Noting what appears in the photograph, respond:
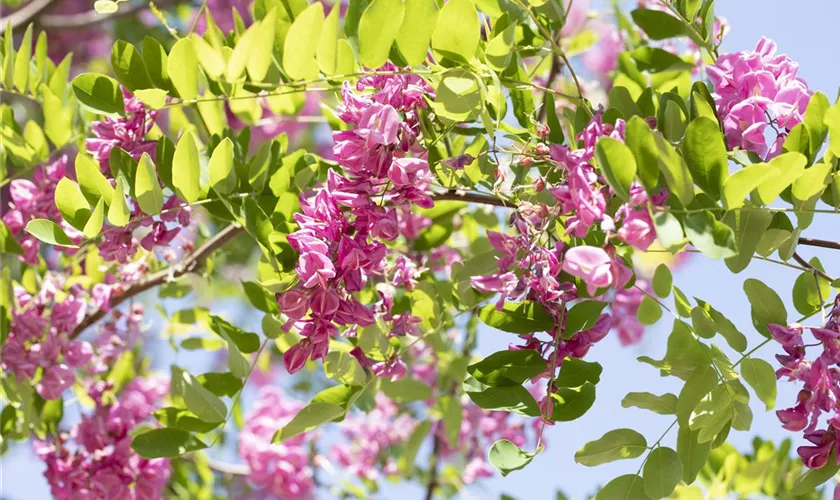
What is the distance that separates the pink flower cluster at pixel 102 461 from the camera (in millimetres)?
1354

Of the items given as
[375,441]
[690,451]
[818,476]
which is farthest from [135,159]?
[375,441]

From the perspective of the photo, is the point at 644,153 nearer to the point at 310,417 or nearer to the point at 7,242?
the point at 310,417

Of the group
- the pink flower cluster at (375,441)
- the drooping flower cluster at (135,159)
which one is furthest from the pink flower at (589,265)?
the pink flower cluster at (375,441)

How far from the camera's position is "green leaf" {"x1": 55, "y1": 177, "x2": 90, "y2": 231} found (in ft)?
3.03

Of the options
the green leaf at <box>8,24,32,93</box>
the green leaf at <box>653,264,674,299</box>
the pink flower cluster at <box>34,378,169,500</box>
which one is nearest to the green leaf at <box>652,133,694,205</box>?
the green leaf at <box>653,264,674,299</box>

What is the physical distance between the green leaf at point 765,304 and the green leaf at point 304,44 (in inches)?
18.6

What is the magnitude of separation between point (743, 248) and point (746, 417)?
18cm

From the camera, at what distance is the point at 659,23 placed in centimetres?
112

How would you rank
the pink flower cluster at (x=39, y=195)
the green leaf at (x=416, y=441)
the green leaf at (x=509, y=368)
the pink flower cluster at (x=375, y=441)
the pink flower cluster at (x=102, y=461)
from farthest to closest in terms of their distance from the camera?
the pink flower cluster at (x=375, y=441) → the green leaf at (x=416, y=441) → the pink flower cluster at (x=102, y=461) → the pink flower cluster at (x=39, y=195) → the green leaf at (x=509, y=368)

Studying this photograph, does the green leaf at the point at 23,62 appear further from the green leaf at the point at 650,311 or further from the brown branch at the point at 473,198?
the green leaf at the point at 650,311

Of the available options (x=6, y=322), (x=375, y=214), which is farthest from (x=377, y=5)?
(x=6, y=322)

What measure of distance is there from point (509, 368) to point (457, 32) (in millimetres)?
323

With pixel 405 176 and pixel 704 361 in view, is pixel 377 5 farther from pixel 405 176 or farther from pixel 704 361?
pixel 704 361

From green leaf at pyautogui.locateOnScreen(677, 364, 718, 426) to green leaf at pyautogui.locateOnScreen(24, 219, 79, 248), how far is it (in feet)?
2.00
